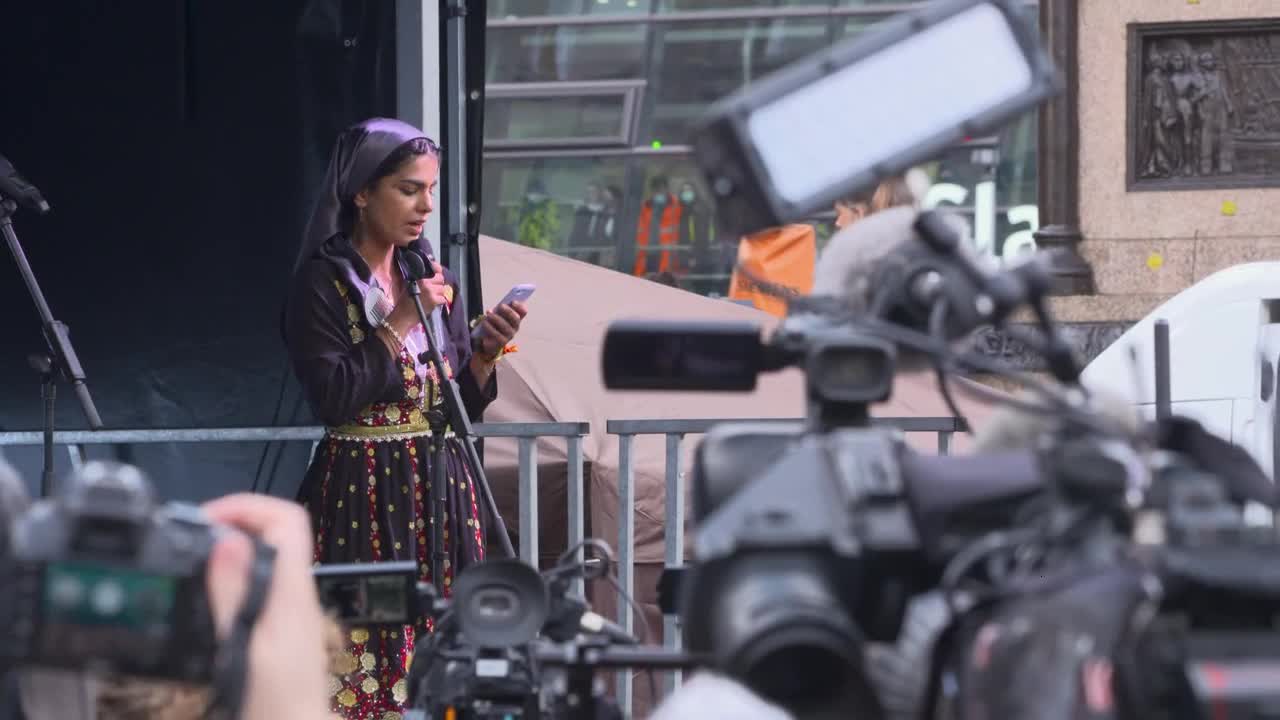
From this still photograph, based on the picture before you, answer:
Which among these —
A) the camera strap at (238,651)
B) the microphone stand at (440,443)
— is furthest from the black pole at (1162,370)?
the microphone stand at (440,443)

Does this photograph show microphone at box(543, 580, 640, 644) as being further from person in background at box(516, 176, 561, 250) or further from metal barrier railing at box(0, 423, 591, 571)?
person in background at box(516, 176, 561, 250)

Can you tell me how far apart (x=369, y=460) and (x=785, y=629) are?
10.5 feet

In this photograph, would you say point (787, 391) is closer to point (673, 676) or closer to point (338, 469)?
point (673, 676)

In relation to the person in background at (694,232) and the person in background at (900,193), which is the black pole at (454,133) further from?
the person in background at (694,232)

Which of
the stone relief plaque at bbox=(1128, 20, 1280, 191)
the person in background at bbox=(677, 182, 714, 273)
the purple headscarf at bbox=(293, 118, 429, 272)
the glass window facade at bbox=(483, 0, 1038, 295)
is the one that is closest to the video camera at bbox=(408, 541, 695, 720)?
the purple headscarf at bbox=(293, 118, 429, 272)

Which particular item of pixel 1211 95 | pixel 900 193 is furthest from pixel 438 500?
pixel 1211 95

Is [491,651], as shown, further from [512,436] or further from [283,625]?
[512,436]

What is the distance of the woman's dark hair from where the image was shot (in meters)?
4.26

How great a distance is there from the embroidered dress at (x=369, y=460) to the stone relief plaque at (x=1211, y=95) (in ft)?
26.0

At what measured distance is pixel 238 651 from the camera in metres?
1.26

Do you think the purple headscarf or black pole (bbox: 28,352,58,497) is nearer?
the purple headscarf

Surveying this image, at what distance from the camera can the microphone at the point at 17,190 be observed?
4879 mm

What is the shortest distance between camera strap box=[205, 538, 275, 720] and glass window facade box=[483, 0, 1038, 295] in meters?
17.2

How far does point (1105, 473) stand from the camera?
118 cm
